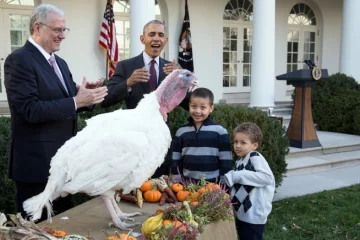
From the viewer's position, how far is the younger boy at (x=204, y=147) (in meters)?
3.22

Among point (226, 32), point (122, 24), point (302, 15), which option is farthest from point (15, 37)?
point (302, 15)

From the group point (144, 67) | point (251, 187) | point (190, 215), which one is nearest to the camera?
point (190, 215)

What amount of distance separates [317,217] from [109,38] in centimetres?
731

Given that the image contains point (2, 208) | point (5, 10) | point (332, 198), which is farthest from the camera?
point (5, 10)

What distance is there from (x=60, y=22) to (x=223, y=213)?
5.22 feet

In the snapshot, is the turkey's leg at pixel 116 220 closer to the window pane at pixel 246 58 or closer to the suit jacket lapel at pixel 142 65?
the suit jacket lapel at pixel 142 65

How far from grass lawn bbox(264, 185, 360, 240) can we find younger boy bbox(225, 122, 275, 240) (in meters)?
1.44

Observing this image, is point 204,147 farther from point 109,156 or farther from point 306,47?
point 306,47

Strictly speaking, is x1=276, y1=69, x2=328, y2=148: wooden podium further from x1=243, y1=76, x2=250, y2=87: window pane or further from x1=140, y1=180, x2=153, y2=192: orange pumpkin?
x1=140, y1=180, x2=153, y2=192: orange pumpkin

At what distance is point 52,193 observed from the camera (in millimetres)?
2143

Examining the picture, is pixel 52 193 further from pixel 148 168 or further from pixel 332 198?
pixel 332 198

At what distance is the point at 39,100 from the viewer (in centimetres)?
240

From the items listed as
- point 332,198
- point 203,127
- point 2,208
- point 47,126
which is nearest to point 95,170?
point 47,126

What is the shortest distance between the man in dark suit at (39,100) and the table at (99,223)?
32 cm
